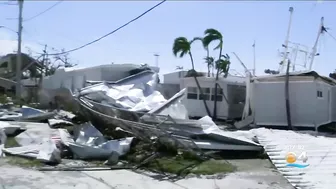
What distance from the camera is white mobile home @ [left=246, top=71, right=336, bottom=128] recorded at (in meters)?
17.6

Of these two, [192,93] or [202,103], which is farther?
[192,93]

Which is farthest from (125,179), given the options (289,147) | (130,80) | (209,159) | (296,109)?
(296,109)

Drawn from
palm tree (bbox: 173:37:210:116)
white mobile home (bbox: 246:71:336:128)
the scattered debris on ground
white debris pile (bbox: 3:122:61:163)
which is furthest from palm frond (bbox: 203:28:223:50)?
white debris pile (bbox: 3:122:61:163)

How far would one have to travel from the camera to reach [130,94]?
15.2 m

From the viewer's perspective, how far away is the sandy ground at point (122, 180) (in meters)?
8.27

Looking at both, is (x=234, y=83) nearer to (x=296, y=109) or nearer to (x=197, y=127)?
(x=296, y=109)

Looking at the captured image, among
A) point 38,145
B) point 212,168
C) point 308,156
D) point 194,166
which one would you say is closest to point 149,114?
point 194,166

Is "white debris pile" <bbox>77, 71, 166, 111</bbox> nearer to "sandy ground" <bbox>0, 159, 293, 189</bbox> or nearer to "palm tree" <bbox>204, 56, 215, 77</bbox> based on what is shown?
"sandy ground" <bbox>0, 159, 293, 189</bbox>

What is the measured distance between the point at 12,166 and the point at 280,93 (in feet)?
39.7

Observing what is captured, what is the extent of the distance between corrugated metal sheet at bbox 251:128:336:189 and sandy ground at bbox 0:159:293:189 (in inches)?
11.0

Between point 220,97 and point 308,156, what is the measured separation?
1241cm

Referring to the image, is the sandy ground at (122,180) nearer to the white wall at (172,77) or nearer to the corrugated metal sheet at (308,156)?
the corrugated metal sheet at (308,156)

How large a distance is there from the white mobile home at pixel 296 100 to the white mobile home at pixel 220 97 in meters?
3.00

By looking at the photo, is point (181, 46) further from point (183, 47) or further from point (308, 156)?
point (308, 156)
